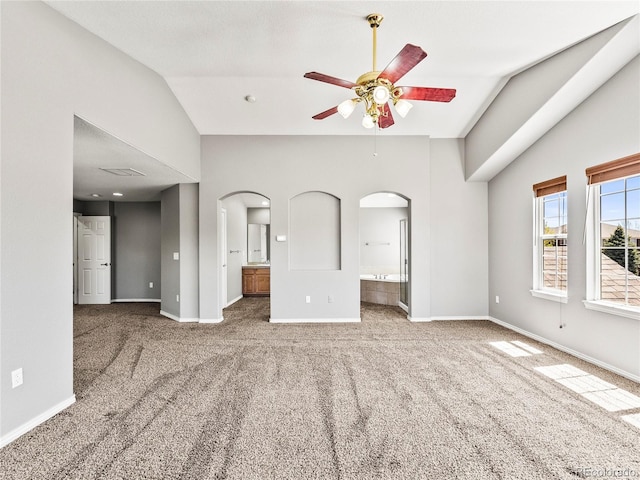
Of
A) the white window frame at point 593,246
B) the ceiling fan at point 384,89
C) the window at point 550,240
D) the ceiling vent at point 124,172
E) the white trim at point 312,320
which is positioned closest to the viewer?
the ceiling fan at point 384,89

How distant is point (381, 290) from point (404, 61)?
5.40 m

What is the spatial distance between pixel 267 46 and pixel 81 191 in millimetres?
4990

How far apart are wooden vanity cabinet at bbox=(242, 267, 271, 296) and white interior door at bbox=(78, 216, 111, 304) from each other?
2.97 m

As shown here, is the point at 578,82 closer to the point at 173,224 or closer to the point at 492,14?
the point at 492,14

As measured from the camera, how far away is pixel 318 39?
121 inches

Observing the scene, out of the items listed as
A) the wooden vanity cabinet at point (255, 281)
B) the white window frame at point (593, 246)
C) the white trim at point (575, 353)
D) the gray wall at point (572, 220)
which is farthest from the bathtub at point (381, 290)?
the white window frame at point (593, 246)

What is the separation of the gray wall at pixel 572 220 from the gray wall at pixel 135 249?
704 cm

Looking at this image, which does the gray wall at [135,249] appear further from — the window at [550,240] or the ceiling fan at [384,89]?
the window at [550,240]

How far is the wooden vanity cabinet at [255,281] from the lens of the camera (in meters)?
8.08

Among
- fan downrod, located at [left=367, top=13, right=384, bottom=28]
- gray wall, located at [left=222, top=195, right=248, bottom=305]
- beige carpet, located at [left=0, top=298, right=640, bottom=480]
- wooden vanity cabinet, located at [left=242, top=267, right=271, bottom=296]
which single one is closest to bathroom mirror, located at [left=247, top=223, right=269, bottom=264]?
gray wall, located at [left=222, top=195, right=248, bottom=305]

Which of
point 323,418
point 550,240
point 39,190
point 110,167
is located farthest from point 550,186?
point 110,167

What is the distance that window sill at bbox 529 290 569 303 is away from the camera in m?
3.82

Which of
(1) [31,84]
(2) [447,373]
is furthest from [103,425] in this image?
(2) [447,373]

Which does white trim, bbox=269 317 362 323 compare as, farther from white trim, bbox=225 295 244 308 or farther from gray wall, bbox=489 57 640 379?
gray wall, bbox=489 57 640 379
